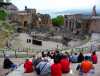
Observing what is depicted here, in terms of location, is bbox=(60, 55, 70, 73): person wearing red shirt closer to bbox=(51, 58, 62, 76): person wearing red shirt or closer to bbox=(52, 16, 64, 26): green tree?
bbox=(51, 58, 62, 76): person wearing red shirt

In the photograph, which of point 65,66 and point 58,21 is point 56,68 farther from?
point 58,21

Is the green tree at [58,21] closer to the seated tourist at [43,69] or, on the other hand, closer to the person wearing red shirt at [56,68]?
the seated tourist at [43,69]

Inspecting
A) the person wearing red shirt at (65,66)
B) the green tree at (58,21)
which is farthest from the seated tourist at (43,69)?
the green tree at (58,21)

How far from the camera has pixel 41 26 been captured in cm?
8706

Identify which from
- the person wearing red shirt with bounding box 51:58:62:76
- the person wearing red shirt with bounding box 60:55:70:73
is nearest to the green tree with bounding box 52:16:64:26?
the person wearing red shirt with bounding box 60:55:70:73

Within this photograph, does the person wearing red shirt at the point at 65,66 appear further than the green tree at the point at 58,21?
No

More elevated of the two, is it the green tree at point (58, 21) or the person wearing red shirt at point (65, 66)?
the person wearing red shirt at point (65, 66)

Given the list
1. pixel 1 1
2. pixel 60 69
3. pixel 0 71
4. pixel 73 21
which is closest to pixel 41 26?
pixel 73 21

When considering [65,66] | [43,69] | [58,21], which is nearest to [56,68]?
[43,69]

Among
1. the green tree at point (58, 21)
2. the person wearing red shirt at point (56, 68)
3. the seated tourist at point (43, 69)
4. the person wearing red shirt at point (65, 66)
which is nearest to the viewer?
the person wearing red shirt at point (56, 68)

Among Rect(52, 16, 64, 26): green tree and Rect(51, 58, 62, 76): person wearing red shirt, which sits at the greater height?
Rect(51, 58, 62, 76): person wearing red shirt

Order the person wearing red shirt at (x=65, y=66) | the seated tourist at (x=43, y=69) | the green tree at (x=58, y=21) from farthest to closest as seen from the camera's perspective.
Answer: the green tree at (x=58, y=21) < the person wearing red shirt at (x=65, y=66) < the seated tourist at (x=43, y=69)

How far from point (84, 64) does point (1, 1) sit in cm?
1316

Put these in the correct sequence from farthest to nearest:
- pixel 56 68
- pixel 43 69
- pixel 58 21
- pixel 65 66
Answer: pixel 58 21 < pixel 65 66 < pixel 43 69 < pixel 56 68
